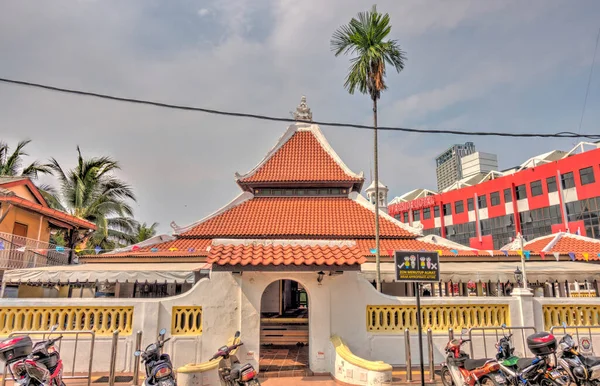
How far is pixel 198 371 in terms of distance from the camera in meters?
6.70

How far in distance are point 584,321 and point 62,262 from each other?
21.9 metres

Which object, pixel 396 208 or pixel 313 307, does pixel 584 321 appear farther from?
pixel 396 208

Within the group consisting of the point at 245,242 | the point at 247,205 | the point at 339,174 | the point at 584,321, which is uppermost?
the point at 339,174

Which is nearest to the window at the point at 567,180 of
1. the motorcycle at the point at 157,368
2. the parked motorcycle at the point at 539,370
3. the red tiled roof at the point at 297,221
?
the red tiled roof at the point at 297,221

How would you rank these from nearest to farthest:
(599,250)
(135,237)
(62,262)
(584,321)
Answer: (584,321)
(599,250)
(62,262)
(135,237)

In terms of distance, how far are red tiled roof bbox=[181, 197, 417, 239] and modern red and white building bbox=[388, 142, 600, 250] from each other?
23166mm

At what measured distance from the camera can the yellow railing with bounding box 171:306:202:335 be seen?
8.30 meters

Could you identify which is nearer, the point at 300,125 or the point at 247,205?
the point at 247,205

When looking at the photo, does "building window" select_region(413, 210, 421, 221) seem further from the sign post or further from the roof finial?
the sign post

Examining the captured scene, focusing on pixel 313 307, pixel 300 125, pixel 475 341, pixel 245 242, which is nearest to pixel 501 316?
pixel 475 341

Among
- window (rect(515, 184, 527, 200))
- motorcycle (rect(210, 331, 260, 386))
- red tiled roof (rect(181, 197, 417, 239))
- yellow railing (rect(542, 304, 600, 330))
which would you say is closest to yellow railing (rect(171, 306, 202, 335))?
motorcycle (rect(210, 331, 260, 386))

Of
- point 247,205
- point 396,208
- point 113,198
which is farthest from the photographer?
point 396,208

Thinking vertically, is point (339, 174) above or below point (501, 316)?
above

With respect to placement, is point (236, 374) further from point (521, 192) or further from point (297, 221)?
point (521, 192)
